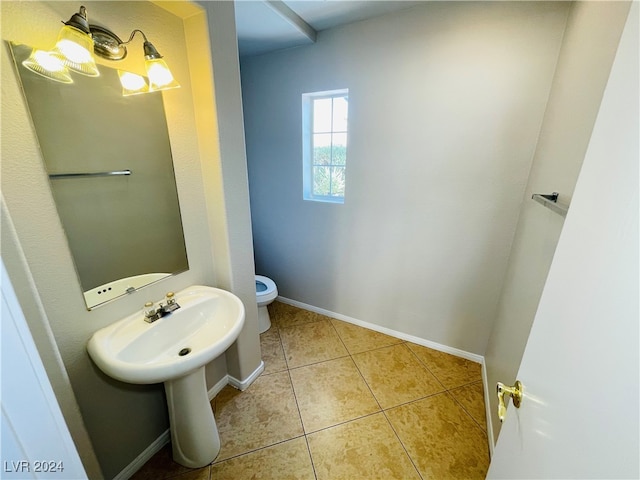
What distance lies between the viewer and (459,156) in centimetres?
166

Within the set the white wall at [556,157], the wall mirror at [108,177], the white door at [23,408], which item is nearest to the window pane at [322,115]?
the wall mirror at [108,177]

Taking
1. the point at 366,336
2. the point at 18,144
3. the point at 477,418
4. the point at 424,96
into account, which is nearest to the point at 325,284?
the point at 366,336

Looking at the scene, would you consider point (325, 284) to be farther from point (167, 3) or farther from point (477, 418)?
point (167, 3)

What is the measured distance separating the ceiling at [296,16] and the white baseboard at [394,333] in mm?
2282

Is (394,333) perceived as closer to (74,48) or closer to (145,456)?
(145,456)

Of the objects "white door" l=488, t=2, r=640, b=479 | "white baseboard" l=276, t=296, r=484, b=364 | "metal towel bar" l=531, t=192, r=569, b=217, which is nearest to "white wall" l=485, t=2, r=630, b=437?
"metal towel bar" l=531, t=192, r=569, b=217

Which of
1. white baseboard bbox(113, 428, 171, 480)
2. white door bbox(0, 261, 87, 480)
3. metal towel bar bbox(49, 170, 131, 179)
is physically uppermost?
metal towel bar bbox(49, 170, 131, 179)

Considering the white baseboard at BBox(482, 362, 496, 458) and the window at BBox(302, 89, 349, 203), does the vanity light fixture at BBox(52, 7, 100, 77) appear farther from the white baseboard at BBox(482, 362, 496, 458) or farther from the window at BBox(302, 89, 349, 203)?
Result: the white baseboard at BBox(482, 362, 496, 458)

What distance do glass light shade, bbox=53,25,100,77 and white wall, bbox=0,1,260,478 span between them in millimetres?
100

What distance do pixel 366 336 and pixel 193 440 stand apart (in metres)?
1.46

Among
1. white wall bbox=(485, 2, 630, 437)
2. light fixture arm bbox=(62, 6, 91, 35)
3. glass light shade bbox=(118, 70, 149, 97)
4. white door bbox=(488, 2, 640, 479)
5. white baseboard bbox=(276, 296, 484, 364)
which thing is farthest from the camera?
white baseboard bbox=(276, 296, 484, 364)

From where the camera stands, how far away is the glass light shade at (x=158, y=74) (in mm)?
950

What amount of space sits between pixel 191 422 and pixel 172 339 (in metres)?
0.42

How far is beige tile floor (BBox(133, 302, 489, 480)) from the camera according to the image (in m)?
1.31
